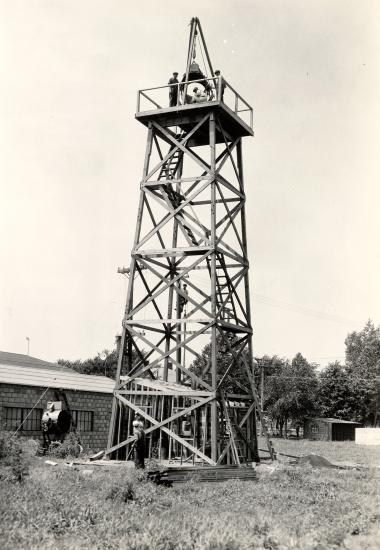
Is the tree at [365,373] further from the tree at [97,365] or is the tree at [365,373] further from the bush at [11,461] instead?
the bush at [11,461]

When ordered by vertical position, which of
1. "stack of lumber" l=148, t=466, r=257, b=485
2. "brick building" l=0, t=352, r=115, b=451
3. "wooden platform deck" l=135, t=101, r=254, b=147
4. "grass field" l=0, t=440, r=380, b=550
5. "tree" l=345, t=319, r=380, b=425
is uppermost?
"wooden platform deck" l=135, t=101, r=254, b=147

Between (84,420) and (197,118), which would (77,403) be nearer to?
(84,420)

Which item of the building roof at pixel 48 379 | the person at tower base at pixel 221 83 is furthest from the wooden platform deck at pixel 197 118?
the building roof at pixel 48 379

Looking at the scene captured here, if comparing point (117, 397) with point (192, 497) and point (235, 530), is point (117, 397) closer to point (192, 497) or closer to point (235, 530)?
point (192, 497)

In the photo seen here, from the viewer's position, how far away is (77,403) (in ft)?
81.0

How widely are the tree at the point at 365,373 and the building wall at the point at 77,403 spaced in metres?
39.5

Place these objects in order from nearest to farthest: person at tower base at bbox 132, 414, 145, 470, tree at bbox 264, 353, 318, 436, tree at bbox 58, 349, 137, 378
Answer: person at tower base at bbox 132, 414, 145, 470, tree at bbox 264, 353, 318, 436, tree at bbox 58, 349, 137, 378

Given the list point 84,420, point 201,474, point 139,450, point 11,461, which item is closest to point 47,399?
point 84,420

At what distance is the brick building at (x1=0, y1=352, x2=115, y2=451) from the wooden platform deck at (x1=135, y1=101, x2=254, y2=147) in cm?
975

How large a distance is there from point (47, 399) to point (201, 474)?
32.3 feet

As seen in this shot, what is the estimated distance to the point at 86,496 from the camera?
39.1 ft

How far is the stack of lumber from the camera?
14.2 meters

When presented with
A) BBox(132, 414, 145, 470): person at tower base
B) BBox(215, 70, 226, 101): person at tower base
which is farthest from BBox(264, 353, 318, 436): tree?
BBox(132, 414, 145, 470): person at tower base

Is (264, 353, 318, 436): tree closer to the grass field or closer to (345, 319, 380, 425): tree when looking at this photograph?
(345, 319, 380, 425): tree
